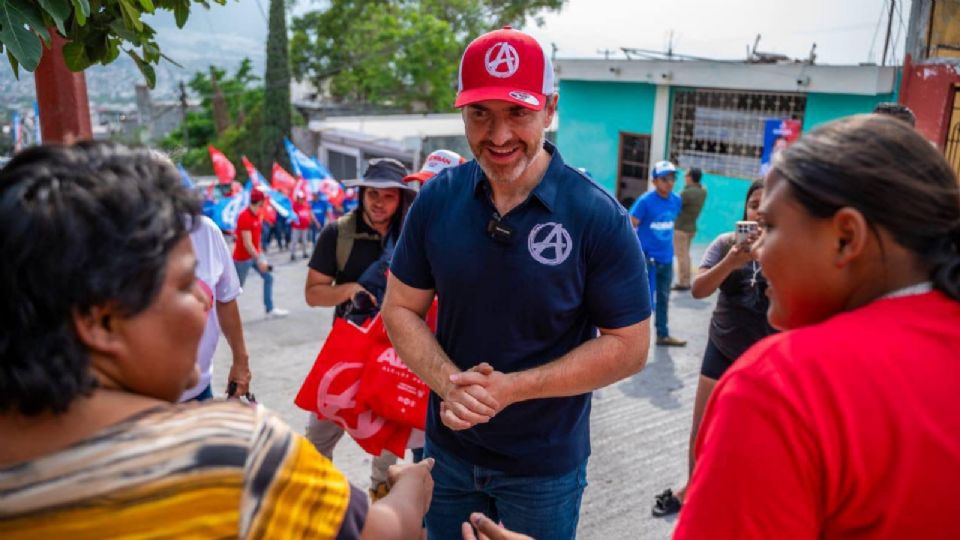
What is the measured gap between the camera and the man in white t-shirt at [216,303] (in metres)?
2.91

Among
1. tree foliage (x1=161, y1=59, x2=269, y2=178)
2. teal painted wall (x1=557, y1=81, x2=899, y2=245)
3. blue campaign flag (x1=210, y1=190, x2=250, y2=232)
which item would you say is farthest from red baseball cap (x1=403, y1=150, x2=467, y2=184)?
tree foliage (x1=161, y1=59, x2=269, y2=178)

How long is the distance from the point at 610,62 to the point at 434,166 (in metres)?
13.2

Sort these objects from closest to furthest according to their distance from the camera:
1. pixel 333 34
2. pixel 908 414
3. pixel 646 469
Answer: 1. pixel 908 414
2. pixel 646 469
3. pixel 333 34

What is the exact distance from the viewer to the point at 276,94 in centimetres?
3061

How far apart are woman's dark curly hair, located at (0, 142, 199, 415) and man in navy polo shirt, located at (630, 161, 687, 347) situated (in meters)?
6.07

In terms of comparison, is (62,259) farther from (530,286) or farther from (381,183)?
(381,183)

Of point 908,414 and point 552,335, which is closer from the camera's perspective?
point 908,414

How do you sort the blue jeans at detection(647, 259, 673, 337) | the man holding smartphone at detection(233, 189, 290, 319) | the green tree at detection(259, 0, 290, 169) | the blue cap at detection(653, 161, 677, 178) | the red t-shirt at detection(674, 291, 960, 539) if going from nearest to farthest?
the red t-shirt at detection(674, 291, 960, 539) < the blue jeans at detection(647, 259, 673, 337) < the blue cap at detection(653, 161, 677, 178) < the man holding smartphone at detection(233, 189, 290, 319) < the green tree at detection(259, 0, 290, 169)

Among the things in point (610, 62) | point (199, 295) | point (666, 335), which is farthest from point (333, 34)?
point (199, 295)

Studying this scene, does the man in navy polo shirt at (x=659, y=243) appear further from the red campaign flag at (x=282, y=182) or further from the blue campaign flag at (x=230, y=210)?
the red campaign flag at (x=282, y=182)

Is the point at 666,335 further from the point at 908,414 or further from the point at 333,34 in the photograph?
the point at 333,34

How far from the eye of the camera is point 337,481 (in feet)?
3.85

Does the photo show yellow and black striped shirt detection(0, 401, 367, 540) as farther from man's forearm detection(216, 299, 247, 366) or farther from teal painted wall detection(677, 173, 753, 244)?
teal painted wall detection(677, 173, 753, 244)

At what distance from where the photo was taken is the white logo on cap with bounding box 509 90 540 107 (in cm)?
215
